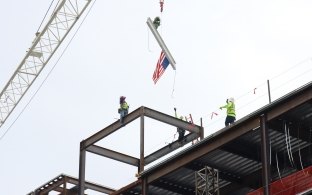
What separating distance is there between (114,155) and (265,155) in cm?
1878

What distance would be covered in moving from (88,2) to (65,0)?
2.19 meters

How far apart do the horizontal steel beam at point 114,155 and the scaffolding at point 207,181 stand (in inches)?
394

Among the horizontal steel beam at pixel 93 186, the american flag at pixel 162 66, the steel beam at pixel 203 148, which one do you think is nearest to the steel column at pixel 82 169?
the horizontal steel beam at pixel 93 186

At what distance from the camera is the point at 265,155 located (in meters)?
45.7

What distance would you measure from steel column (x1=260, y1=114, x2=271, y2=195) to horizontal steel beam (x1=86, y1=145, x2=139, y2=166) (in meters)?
18.2

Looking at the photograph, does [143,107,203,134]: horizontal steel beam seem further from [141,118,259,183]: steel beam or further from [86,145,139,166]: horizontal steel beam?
[141,118,259,183]: steel beam

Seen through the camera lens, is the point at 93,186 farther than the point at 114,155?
Yes

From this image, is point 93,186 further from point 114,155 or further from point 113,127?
point 113,127

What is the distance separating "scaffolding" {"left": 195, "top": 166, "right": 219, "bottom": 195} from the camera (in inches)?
2026

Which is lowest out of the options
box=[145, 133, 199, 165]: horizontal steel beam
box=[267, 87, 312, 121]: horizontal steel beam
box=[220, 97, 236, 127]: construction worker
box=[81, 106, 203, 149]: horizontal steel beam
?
box=[267, 87, 312, 121]: horizontal steel beam

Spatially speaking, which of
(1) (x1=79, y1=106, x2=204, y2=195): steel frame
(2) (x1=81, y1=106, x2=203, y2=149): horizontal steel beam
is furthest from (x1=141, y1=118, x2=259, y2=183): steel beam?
(2) (x1=81, y1=106, x2=203, y2=149): horizontal steel beam

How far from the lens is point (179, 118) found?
61.3 meters

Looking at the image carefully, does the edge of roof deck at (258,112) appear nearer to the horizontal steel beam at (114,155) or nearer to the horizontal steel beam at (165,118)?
the horizontal steel beam at (165,118)

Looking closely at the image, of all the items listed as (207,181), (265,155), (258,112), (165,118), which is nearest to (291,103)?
(258,112)
